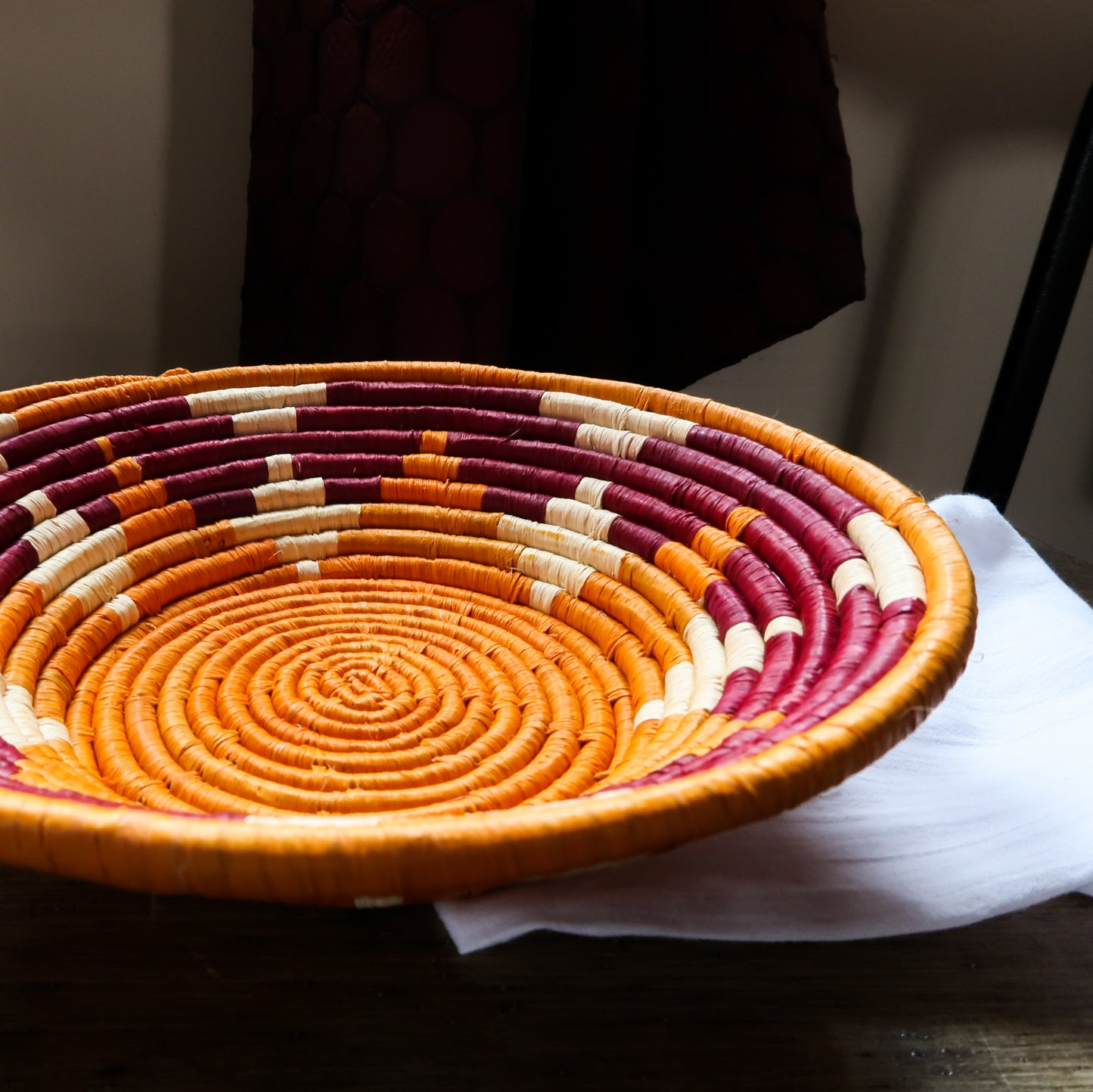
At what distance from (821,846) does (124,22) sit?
2.76 feet

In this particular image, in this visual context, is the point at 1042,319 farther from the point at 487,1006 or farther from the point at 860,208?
the point at 487,1006

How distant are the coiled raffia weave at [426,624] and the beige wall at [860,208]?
0.35 m

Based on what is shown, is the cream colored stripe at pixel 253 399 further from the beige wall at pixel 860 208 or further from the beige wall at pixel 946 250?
the beige wall at pixel 946 250

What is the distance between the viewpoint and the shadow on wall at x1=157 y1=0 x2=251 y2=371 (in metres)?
0.92

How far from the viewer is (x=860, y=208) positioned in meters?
1.17

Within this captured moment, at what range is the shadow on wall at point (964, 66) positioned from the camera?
1.08 metres

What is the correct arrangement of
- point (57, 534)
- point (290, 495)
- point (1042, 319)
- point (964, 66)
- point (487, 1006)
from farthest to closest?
point (964, 66) < point (1042, 319) < point (290, 495) < point (57, 534) < point (487, 1006)

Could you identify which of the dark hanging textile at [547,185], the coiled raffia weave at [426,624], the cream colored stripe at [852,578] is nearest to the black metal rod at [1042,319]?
the dark hanging textile at [547,185]

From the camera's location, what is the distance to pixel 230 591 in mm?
658

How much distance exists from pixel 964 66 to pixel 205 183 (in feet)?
2.51

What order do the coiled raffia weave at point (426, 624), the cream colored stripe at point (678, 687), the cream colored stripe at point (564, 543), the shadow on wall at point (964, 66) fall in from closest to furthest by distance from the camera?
the coiled raffia weave at point (426, 624), the cream colored stripe at point (678, 687), the cream colored stripe at point (564, 543), the shadow on wall at point (964, 66)

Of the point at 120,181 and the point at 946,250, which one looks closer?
the point at 120,181

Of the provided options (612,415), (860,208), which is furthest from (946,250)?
(612,415)

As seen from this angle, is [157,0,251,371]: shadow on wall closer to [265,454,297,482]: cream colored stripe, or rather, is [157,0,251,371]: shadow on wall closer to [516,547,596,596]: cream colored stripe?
[265,454,297,482]: cream colored stripe
